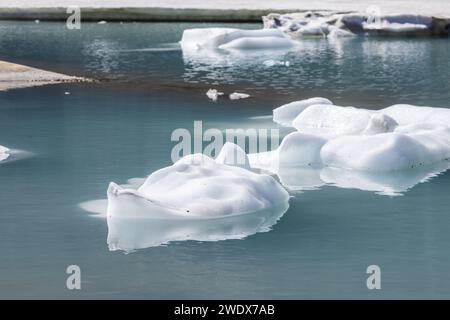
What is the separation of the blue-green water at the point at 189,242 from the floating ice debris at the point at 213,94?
380mm

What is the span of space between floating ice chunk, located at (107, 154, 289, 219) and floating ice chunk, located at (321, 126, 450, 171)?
2414mm

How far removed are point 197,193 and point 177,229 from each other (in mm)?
774

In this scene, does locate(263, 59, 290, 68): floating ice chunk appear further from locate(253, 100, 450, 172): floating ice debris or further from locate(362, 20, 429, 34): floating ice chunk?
locate(253, 100, 450, 172): floating ice debris

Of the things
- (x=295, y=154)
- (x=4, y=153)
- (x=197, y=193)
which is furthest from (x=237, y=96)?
(x=197, y=193)

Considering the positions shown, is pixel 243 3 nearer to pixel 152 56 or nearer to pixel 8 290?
pixel 152 56

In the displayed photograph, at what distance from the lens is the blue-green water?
1017 cm

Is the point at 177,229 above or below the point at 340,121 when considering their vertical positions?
below

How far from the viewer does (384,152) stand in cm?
1527

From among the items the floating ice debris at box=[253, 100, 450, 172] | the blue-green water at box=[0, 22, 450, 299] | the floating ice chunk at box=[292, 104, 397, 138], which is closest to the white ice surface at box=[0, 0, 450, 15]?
the blue-green water at box=[0, 22, 450, 299]

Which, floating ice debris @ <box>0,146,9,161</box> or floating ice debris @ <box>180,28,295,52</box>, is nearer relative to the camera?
floating ice debris @ <box>0,146,9,161</box>

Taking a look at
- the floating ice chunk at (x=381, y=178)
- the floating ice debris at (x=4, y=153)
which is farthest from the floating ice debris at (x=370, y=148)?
the floating ice debris at (x=4, y=153)

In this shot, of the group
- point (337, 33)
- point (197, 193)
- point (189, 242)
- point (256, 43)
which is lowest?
point (189, 242)

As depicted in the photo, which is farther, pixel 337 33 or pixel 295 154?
pixel 337 33

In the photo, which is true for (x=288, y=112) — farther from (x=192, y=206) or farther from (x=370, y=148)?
(x=192, y=206)
